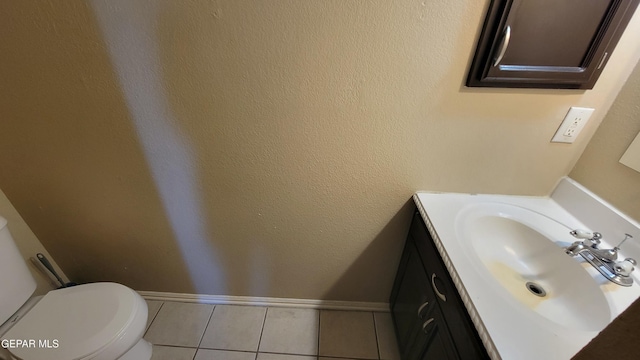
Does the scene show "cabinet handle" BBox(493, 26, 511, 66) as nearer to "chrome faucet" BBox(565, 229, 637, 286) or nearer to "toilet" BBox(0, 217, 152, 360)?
"chrome faucet" BBox(565, 229, 637, 286)

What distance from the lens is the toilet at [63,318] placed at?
93 centimetres

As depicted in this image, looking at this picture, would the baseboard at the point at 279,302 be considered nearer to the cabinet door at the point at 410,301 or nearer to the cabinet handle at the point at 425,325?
the cabinet door at the point at 410,301

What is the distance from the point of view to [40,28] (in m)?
0.81

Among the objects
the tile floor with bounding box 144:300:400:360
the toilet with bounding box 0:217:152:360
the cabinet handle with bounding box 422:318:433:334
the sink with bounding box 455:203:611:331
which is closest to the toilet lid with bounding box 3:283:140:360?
the toilet with bounding box 0:217:152:360

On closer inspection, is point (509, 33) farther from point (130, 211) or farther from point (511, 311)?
point (130, 211)

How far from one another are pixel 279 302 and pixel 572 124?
5.17 ft

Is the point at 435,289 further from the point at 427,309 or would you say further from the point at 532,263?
the point at 532,263

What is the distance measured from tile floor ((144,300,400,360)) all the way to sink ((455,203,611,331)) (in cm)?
75

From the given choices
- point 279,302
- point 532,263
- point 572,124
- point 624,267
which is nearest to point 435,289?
point 532,263

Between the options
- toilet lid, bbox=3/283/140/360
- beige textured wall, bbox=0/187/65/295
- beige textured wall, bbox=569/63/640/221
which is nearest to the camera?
beige textured wall, bbox=569/63/640/221

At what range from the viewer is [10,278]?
102 centimetres

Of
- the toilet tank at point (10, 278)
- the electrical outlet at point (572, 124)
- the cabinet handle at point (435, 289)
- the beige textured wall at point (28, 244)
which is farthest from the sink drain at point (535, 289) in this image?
the beige textured wall at point (28, 244)

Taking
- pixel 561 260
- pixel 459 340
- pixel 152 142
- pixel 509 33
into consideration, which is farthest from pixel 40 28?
pixel 561 260

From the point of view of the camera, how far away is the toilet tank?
100 centimetres
